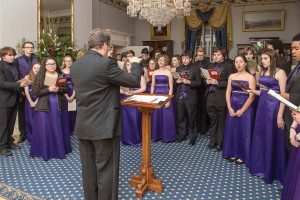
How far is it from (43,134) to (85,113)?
2.40m

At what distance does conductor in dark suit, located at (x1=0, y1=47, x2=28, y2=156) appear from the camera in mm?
4875

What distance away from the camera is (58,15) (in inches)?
329

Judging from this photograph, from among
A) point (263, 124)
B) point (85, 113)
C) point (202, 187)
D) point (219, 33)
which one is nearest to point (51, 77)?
point (85, 113)

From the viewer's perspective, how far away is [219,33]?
12.5 m

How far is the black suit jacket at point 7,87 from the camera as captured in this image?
4840 millimetres

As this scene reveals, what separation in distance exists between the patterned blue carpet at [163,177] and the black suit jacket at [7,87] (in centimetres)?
87

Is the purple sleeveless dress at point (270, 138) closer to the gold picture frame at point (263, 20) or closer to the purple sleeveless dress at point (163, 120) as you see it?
the purple sleeveless dress at point (163, 120)

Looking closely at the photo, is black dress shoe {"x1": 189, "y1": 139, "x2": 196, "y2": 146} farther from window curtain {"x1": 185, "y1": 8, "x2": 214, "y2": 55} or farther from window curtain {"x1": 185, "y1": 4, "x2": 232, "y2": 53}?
window curtain {"x1": 185, "y1": 8, "x2": 214, "y2": 55}

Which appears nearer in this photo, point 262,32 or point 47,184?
point 47,184

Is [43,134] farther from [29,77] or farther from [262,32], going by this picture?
[262,32]

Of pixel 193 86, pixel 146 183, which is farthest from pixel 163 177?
pixel 193 86

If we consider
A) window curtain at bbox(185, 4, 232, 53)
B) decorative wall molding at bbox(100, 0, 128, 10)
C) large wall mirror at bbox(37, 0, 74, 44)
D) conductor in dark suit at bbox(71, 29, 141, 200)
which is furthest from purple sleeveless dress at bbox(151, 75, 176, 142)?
window curtain at bbox(185, 4, 232, 53)

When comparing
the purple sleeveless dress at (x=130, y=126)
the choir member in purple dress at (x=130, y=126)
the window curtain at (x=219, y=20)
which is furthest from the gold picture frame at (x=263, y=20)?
the purple sleeveless dress at (x=130, y=126)

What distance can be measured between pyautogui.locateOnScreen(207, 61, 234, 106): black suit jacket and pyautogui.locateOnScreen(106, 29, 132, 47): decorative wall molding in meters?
7.05
